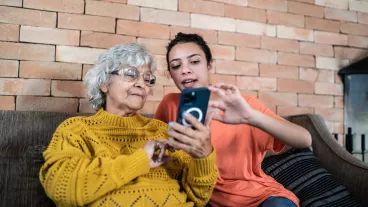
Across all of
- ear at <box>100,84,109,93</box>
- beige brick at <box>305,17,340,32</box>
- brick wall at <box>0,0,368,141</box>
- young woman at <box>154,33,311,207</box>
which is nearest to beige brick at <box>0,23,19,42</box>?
brick wall at <box>0,0,368,141</box>

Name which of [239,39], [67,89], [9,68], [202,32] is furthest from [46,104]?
[239,39]

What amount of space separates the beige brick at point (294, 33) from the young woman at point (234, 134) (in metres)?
0.98

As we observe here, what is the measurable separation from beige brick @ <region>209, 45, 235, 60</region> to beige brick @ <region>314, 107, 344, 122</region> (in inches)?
29.9

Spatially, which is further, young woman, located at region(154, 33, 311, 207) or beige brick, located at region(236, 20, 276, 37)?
beige brick, located at region(236, 20, 276, 37)

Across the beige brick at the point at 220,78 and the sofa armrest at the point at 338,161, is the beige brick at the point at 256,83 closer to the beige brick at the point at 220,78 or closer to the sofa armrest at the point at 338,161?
the beige brick at the point at 220,78

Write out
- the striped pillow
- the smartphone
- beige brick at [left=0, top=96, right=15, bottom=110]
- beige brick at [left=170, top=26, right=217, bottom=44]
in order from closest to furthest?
1. the smartphone
2. the striped pillow
3. beige brick at [left=0, top=96, right=15, bottom=110]
4. beige brick at [left=170, top=26, right=217, bottom=44]

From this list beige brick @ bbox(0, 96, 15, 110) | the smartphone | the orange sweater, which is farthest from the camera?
beige brick @ bbox(0, 96, 15, 110)

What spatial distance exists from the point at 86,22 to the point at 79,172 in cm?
109

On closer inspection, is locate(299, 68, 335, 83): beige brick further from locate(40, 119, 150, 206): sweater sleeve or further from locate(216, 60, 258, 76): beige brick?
locate(40, 119, 150, 206): sweater sleeve

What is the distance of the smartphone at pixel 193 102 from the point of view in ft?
2.83

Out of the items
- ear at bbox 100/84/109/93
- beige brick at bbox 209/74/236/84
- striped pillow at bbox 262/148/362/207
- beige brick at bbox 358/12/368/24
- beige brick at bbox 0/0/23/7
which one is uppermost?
beige brick at bbox 358/12/368/24

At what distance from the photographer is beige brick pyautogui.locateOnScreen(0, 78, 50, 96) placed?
158 cm

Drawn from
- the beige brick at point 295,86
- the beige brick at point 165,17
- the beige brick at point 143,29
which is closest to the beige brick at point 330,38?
the beige brick at point 295,86

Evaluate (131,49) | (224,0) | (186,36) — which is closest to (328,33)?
(224,0)
